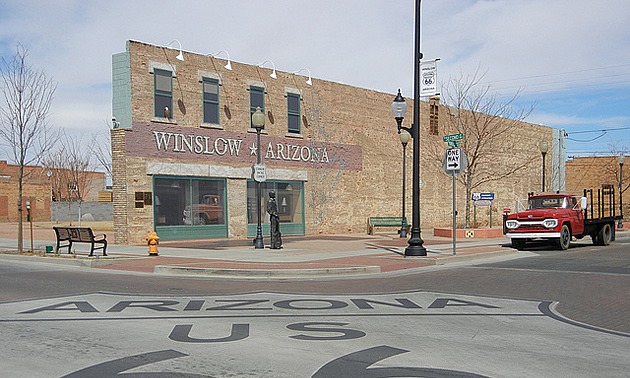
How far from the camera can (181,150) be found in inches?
959

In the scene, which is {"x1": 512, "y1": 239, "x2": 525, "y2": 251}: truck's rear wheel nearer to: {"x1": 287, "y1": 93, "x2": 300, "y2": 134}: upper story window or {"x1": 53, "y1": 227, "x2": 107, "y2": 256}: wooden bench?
{"x1": 287, "y1": 93, "x2": 300, "y2": 134}: upper story window

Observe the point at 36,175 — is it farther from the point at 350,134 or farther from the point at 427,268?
the point at 427,268

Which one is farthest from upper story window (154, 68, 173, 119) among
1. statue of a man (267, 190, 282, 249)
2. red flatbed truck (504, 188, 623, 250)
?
red flatbed truck (504, 188, 623, 250)

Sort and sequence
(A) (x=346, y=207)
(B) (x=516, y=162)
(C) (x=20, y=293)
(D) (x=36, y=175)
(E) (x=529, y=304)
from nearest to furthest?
(E) (x=529, y=304), (C) (x=20, y=293), (A) (x=346, y=207), (B) (x=516, y=162), (D) (x=36, y=175)

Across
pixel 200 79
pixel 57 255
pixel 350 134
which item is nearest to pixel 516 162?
pixel 350 134

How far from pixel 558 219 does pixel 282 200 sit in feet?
43.4

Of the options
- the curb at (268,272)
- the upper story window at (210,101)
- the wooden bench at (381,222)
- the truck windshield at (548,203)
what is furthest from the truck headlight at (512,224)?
the upper story window at (210,101)

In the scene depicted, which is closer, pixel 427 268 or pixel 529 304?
pixel 529 304

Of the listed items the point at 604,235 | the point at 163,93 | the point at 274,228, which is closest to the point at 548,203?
the point at 604,235

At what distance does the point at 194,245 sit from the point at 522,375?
18.6 meters

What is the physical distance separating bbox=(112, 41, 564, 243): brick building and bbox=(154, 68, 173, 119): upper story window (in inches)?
1.6

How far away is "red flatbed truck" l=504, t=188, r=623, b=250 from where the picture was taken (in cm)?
2027

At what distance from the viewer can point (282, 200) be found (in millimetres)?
28828

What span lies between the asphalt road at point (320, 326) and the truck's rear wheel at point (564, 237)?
731 centimetres
